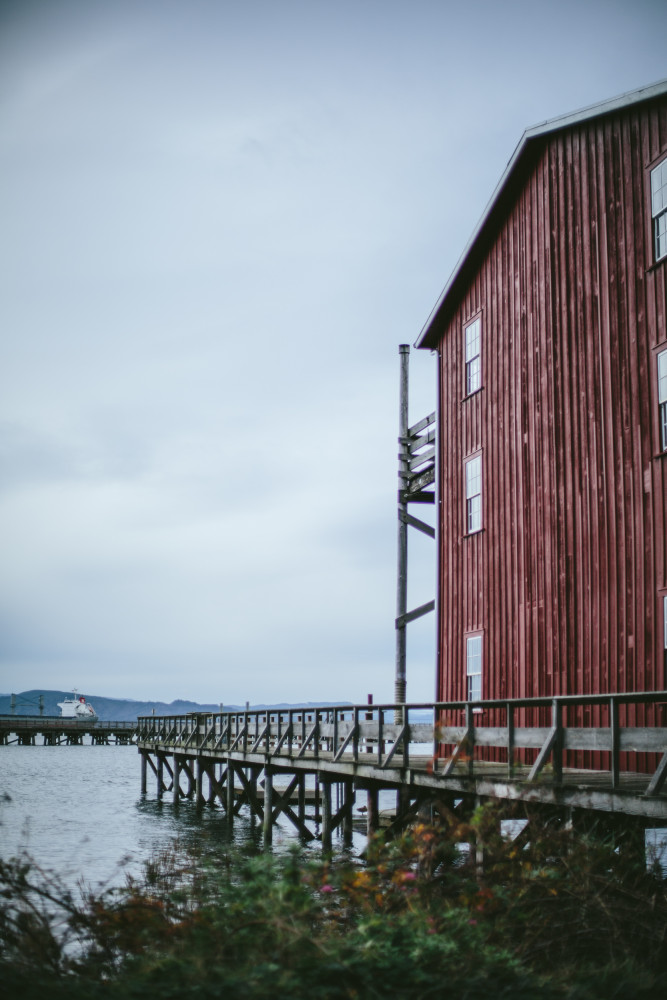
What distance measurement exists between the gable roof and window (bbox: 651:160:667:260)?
122cm

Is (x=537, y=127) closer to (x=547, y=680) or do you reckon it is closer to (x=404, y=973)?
(x=547, y=680)

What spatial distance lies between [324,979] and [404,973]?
1.98ft

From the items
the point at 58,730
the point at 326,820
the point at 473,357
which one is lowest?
the point at 58,730

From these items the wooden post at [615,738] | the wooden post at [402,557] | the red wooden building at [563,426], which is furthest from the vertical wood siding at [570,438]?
the wooden post at [615,738]

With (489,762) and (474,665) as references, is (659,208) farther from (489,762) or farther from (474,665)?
(489,762)

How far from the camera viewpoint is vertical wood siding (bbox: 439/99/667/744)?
1479 centimetres

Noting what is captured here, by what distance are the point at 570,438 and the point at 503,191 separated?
19.5 feet

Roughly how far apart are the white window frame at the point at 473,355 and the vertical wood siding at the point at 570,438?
0.33m

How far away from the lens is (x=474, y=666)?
19.4m

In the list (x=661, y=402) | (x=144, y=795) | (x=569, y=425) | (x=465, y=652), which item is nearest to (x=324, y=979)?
→ (x=661, y=402)

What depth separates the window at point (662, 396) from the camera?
14.4m

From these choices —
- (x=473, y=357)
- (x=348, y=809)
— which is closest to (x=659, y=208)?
(x=473, y=357)

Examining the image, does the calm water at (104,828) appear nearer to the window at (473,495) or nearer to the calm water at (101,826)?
the calm water at (101,826)

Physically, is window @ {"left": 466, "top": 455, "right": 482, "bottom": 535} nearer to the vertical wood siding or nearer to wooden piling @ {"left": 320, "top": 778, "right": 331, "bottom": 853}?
the vertical wood siding
